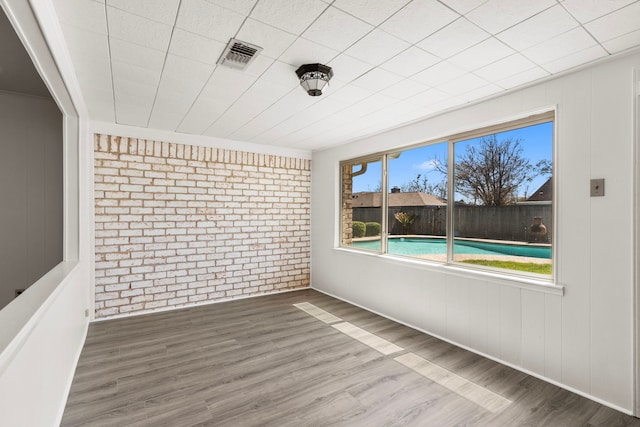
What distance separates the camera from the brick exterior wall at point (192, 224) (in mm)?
4133

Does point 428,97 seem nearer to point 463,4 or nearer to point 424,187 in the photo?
point 424,187

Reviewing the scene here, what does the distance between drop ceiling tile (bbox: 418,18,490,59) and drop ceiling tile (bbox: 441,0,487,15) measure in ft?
0.31

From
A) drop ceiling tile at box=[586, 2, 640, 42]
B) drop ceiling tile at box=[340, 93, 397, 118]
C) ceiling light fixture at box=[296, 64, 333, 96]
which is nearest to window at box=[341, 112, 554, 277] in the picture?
drop ceiling tile at box=[586, 2, 640, 42]

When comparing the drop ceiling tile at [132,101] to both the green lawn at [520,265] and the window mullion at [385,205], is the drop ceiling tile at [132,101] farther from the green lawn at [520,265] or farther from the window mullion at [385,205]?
the green lawn at [520,265]

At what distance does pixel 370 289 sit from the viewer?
4.49 m

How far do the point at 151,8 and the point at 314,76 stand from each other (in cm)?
114

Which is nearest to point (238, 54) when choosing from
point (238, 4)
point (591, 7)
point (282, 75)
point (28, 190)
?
point (282, 75)

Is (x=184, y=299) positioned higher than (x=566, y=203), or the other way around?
(x=566, y=203)

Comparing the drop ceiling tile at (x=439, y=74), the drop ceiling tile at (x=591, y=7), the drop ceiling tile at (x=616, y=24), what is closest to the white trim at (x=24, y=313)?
the drop ceiling tile at (x=439, y=74)

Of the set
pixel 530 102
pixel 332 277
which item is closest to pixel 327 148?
pixel 332 277

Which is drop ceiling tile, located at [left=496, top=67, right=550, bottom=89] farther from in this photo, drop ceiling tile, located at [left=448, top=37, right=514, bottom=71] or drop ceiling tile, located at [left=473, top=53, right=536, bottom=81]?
drop ceiling tile, located at [left=448, top=37, right=514, bottom=71]

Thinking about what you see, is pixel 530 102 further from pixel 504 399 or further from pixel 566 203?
pixel 504 399

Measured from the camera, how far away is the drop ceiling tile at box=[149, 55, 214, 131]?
2453 mm

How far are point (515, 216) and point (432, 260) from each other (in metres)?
1.07
